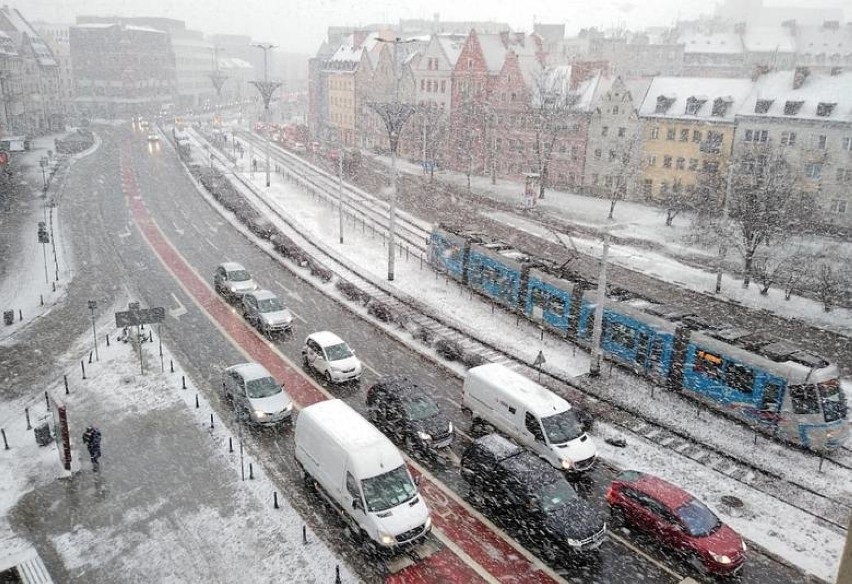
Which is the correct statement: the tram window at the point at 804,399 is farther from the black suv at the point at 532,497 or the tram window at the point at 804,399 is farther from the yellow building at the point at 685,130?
the yellow building at the point at 685,130

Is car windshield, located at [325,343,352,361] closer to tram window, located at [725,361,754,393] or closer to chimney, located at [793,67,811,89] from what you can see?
tram window, located at [725,361,754,393]

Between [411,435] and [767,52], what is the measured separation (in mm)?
112769

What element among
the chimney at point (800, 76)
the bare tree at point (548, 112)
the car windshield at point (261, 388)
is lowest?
the car windshield at point (261, 388)

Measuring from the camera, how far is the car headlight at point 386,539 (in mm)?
15539

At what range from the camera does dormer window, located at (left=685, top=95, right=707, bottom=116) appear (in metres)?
57.2

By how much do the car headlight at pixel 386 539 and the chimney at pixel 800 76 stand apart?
53.0 meters

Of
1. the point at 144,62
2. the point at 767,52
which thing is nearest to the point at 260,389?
the point at 767,52

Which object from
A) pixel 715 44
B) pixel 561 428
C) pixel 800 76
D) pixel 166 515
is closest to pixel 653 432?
pixel 561 428

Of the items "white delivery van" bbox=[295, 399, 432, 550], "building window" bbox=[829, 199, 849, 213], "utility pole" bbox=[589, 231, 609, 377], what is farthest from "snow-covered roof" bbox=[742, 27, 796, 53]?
"white delivery van" bbox=[295, 399, 432, 550]

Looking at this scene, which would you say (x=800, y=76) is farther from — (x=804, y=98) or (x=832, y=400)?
(x=832, y=400)

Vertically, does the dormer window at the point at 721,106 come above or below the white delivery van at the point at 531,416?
above

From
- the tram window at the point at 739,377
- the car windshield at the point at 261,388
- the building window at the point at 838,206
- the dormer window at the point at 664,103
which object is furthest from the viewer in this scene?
the dormer window at the point at 664,103

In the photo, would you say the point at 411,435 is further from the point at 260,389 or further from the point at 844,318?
the point at 844,318

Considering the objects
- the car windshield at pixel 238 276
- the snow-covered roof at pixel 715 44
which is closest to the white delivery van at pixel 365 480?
the car windshield at pixel 238 276
